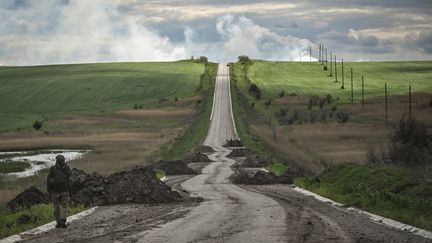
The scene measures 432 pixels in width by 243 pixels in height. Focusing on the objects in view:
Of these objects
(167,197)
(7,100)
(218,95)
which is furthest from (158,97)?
(167,197)

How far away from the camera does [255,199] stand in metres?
28.7

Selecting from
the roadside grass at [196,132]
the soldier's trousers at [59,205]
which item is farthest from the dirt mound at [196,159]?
the soldier's trousers at [59,205]

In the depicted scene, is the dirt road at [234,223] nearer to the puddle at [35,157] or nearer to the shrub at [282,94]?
the puddle at [35,157]

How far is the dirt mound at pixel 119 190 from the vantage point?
27.5m

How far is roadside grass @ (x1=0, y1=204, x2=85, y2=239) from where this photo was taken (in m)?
19.3

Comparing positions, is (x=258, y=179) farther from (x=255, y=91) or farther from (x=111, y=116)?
(x=255, y=91)

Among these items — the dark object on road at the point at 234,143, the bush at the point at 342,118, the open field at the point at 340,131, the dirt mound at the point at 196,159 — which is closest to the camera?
the open field at the point at 340,131

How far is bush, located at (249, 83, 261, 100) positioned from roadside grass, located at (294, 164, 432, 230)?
109599 millimetres

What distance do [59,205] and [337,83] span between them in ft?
485

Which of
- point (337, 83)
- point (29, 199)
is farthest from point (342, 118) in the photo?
point (29, 199)

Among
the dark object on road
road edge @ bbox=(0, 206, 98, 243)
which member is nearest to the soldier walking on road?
road edge @ bbox=(0, 206, 98, 243)

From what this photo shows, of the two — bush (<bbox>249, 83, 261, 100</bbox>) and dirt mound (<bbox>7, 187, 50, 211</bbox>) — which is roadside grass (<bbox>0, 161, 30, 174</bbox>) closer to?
dirt mound (<bbox>7, 187, 50, 211</bbox>)

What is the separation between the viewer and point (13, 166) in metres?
61.1

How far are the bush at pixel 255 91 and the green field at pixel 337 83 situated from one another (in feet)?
3.69
